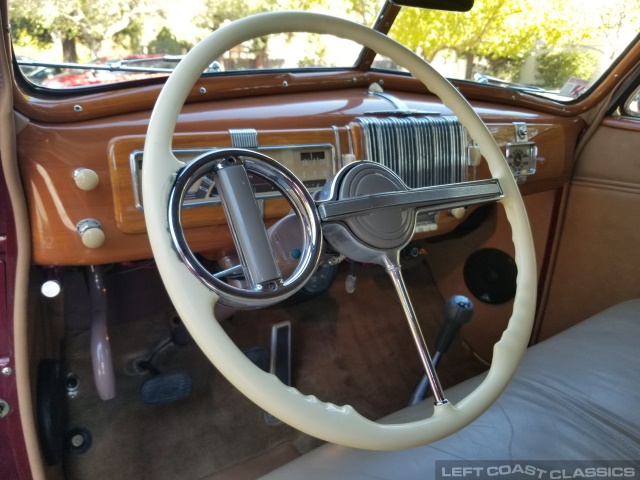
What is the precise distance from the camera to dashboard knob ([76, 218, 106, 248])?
1.00m

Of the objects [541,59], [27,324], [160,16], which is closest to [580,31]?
[541,59]

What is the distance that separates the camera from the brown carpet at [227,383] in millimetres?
1521

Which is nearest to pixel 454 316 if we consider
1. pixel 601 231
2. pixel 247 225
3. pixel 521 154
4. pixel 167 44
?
pixel 521 154

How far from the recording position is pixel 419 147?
4.23ft

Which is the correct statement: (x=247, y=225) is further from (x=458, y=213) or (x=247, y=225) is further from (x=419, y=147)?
(x=458, y=213)

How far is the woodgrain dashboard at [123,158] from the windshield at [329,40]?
17 centimetres

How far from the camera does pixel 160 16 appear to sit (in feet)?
3.87

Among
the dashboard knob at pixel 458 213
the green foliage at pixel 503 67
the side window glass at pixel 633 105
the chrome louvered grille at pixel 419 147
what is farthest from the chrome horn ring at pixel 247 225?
the side window glass at pixel 633 105

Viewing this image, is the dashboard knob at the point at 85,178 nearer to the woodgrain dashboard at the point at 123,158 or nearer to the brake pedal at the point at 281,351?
the woodgrain dashboard at the point at 123,158

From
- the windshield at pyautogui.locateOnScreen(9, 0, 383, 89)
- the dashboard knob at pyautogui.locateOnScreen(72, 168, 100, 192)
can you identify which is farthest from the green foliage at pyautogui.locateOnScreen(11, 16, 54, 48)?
the dashboard knob at pyautogui.locateOnScreen(72, 168, 100, 192)

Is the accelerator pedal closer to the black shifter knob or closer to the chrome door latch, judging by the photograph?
the black shifter knob

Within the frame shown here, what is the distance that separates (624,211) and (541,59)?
0.65 m

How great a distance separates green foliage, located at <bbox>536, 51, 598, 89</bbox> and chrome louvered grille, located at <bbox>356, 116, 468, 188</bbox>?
0.76 meters

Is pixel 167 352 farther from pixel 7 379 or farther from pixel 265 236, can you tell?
pixel 265 236
